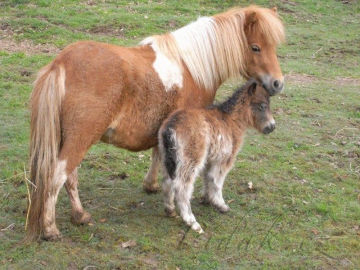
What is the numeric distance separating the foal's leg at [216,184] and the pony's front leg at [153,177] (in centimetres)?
62

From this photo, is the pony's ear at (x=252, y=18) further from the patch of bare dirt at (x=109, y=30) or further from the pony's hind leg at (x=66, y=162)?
the patch of bare dirt at (x=109, y=30)

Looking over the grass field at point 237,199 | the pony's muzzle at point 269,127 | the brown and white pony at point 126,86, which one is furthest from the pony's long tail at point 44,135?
the pony's muzzle at point 269,127

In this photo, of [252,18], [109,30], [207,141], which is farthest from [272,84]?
[109,30]

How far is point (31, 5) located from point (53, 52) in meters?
3.56

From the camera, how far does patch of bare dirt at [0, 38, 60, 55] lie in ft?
33.7

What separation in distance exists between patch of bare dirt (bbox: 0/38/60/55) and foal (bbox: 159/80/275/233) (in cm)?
644

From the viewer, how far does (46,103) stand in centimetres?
395

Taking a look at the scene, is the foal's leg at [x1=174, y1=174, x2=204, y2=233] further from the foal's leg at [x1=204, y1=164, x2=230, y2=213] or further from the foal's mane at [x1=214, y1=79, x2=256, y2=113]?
the foal's mane at [x1=214, y1=79, x2=256, y2=113]

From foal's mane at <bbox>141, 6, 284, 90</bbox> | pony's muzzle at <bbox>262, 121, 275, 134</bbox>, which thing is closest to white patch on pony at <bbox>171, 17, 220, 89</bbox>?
foal's mane at <bbox>141, 6, 284, 90</bbox>

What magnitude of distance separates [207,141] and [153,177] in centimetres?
102

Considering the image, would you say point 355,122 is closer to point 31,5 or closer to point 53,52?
point 53,52

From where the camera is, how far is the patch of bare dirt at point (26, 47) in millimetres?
10273

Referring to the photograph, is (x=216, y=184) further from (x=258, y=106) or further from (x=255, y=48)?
(x=255, y=48)

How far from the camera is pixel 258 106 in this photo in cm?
499
